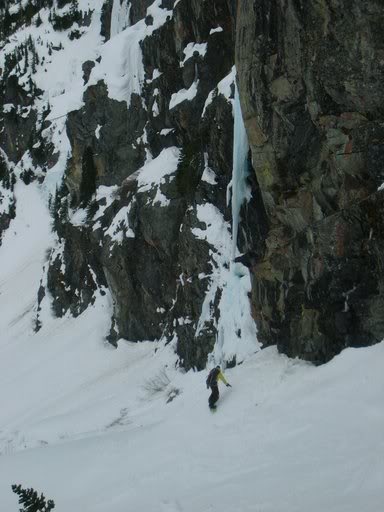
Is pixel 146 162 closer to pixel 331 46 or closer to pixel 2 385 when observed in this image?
pixel 2 385

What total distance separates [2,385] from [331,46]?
746 inches

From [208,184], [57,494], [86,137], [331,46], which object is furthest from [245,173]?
[86,137]

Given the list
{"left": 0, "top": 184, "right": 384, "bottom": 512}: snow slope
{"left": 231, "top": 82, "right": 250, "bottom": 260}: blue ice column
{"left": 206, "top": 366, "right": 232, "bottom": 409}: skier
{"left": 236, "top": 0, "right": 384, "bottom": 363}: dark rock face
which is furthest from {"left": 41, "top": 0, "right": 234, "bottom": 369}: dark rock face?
{"left": 206, "top": 366, "right": 232, "bottom": 409}: skier

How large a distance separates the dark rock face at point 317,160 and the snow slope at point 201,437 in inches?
39.1

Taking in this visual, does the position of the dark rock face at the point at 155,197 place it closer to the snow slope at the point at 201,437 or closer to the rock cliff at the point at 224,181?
the rock cliff at the point at 224,181

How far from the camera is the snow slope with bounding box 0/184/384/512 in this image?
7.85m

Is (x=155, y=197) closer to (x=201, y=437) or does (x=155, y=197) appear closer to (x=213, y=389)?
(x=213, y=389)

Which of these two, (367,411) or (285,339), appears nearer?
(367,411)

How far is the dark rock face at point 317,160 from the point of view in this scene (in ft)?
36.3

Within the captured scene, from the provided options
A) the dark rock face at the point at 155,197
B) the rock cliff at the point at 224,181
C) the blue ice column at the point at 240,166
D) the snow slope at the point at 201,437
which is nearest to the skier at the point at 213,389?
the snow slope at the point at 201,437

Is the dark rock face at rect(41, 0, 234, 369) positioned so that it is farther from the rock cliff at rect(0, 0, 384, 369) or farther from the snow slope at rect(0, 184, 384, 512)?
the snow slope at rect(0, 184, 384, 512)

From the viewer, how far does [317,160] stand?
12.6 metres

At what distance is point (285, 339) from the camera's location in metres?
13.5

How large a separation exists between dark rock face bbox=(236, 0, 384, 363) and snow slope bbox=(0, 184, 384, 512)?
0.99 meters
